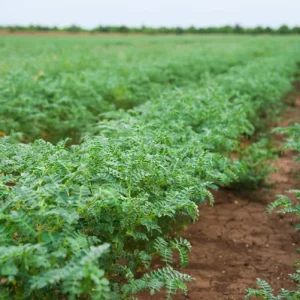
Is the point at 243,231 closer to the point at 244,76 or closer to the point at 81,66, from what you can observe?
the point at 244,76

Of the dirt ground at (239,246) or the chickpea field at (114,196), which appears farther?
the dirt ground at (239,246)

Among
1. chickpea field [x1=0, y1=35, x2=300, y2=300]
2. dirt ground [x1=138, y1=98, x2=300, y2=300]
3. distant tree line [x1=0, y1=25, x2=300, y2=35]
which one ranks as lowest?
distant tree line [x1=0, y1=25, x2=300, y2=35]

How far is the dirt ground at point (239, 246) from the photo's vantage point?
3824 mm

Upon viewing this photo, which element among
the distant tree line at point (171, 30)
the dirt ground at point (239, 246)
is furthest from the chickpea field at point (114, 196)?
the distant tree line at point (171, 30)

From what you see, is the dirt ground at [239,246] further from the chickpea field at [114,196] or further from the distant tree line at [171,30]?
the distant tree line at [171,30]

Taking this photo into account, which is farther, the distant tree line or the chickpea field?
the distant tree line

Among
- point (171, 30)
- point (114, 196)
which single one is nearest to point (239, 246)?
point (114, 196)

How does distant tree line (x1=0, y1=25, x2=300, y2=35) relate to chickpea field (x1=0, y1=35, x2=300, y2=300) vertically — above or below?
below

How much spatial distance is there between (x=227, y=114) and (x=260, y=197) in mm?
1228

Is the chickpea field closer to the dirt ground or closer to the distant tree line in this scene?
the dirt ground

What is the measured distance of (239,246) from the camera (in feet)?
14.9

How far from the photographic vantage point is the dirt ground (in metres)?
3.82

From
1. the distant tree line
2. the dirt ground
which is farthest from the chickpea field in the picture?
the distant tree line

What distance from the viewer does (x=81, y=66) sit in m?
12.2
